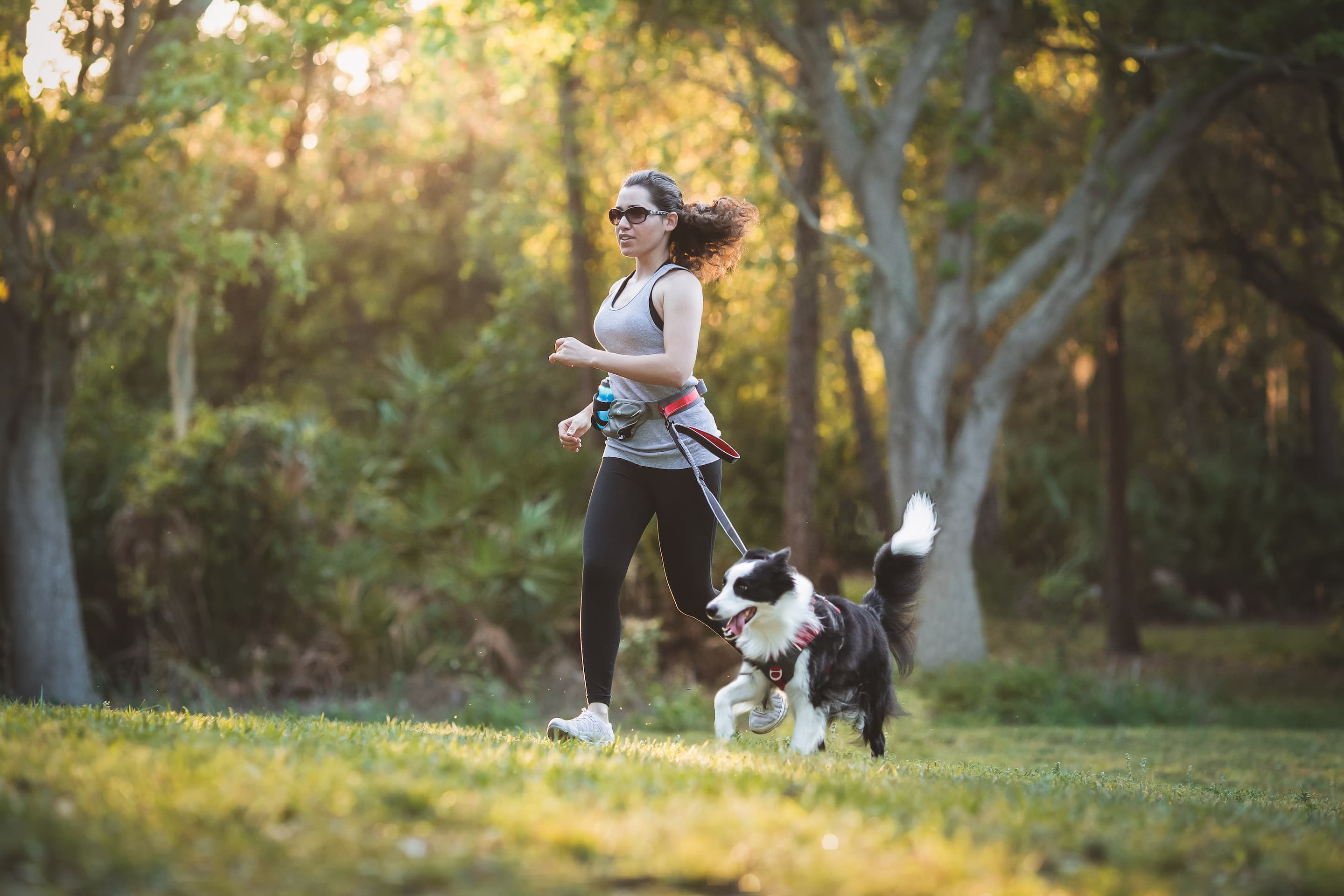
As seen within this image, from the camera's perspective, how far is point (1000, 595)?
19.3m

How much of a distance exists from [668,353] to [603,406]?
0.42 meters

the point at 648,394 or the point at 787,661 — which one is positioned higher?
the point at 648,394

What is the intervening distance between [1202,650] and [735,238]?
15.5m

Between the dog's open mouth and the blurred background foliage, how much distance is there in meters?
5.93

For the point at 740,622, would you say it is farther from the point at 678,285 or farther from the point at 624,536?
the point at 678,285

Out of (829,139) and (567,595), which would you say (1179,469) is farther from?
(567,595)

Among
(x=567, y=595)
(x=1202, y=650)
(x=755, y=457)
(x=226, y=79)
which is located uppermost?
(x=226, y=79)

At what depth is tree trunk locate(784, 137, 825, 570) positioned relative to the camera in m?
15.1

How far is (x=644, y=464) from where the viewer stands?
18.2 ft

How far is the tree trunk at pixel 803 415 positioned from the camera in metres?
15.1

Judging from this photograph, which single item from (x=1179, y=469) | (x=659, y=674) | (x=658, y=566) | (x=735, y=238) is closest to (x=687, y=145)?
(x=658, y=566)

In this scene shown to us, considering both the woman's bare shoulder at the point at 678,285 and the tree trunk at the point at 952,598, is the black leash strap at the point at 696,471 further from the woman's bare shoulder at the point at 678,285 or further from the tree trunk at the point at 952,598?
the tree trunk at the point at 952,598

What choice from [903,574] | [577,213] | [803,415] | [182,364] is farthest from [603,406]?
[577,213]

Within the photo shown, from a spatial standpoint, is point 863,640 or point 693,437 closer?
point 693,437
